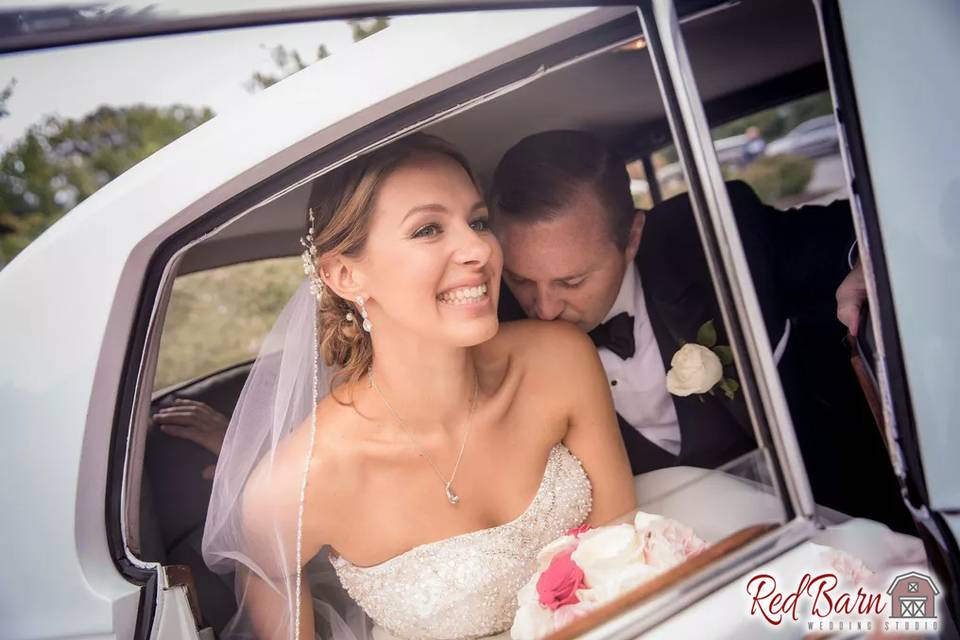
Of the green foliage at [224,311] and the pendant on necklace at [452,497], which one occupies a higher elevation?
the green foliage at [224,311]

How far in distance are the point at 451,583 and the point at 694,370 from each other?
3.19ft

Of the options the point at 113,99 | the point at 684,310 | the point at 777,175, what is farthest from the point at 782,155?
the point at 113,99

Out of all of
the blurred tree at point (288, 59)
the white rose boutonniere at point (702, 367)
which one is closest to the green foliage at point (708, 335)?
the white rose boutonniere at point (702, 367)

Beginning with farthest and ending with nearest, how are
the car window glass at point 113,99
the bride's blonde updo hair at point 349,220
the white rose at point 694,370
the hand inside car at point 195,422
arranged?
1. the hand inside car at point 195,422
2. the white rose at point 694,370
3. the bride's blonde updo hair at point 349,220
4. the car window glass at point 113,99

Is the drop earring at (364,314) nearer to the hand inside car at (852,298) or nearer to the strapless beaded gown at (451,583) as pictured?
the strapless beaded gown at (451,583)

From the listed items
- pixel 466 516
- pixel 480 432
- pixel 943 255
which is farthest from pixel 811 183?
pixel 466 516

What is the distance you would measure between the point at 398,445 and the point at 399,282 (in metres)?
0.48

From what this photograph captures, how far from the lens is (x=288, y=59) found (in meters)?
1.36

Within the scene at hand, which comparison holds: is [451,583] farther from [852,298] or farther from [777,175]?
[777,175]

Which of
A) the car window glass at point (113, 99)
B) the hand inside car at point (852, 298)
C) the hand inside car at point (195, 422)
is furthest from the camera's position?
the hand inside car at point (195, 422)

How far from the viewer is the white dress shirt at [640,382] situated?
8.20 ft

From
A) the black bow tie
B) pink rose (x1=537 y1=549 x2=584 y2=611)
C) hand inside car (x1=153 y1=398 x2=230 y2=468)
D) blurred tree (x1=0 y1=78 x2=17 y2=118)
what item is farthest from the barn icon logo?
hand inside car (x1=153 y1=398 x2=230 y2=468)

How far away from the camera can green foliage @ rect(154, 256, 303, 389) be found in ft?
6.88

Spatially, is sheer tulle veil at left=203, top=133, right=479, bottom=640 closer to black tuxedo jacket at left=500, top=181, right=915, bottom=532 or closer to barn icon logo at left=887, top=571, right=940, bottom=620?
black tuxedo jacket at left=500, top=181, right=915, bottom=532
